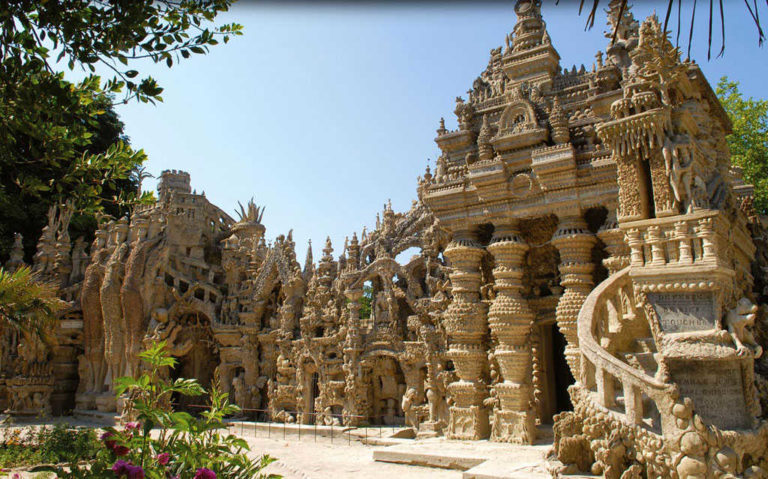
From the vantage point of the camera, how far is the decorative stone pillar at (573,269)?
412 inches

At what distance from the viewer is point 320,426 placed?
1606cm

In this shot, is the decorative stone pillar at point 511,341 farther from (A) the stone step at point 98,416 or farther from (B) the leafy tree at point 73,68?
(A) the stone step at point 98,416

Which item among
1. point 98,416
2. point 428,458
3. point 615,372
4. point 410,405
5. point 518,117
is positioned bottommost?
point 98,416

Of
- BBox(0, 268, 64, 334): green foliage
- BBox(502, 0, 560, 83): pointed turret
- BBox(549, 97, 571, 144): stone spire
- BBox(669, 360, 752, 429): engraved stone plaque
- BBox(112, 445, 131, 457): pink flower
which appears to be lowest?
BBox(112, 445, 131, 457): pink flower

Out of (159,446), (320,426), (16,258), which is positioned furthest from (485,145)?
(16,258)

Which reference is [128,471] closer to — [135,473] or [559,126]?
[135,473]

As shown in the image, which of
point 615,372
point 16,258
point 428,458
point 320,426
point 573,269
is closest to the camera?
point 615,372

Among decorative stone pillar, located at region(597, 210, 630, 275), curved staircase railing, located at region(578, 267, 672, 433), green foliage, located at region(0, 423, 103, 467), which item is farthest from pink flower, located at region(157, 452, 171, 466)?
decorative stone pillar, located at region(597, 210, 630, 275)

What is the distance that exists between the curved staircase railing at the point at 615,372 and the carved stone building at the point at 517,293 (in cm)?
3

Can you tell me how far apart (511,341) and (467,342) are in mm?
1109

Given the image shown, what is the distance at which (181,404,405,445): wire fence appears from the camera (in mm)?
14836

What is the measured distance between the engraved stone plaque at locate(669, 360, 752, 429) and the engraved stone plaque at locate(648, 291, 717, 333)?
1.48ft

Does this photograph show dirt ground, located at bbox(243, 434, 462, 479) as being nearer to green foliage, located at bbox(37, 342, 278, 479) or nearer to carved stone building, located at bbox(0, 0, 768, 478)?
carved stone building, located at bbox(0, 0, 768, 478)

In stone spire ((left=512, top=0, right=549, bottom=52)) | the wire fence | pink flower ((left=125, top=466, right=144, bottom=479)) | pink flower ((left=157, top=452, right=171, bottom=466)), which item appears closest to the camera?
pink flower ((left=125, top=466, right=144, bottom=479))
